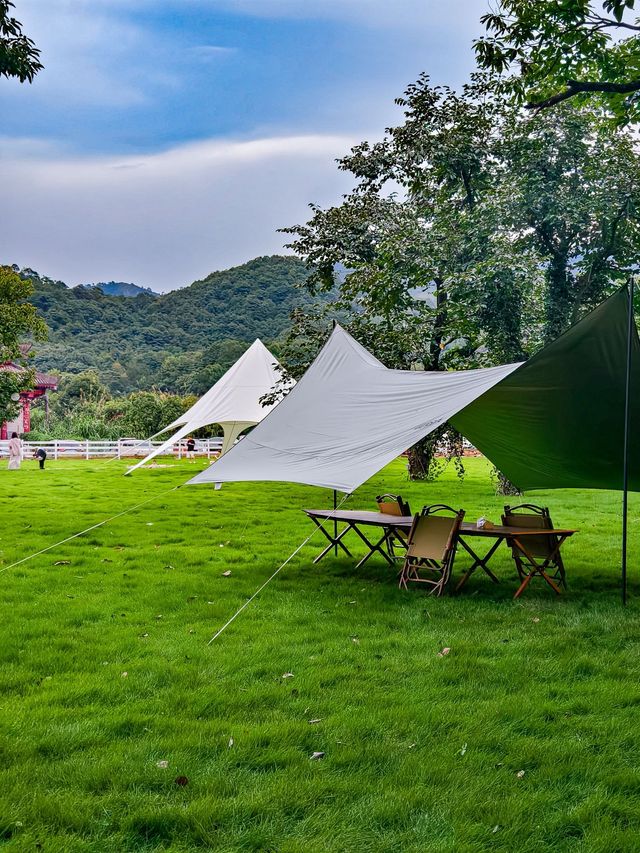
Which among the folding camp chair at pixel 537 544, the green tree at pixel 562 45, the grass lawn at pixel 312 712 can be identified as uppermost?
the green tree at pixel 562 45

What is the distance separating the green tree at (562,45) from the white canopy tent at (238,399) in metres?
7.06

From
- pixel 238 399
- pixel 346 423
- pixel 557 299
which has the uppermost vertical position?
pixel 557 299

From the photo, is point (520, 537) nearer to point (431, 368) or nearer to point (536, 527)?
point (536, 527)

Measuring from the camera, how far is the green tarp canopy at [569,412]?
522 cm

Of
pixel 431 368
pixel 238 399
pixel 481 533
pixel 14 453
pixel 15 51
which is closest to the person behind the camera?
pixel 481 533

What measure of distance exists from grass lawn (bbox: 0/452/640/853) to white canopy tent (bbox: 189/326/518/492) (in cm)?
92

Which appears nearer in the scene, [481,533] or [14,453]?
[481,533]

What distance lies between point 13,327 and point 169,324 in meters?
27.2

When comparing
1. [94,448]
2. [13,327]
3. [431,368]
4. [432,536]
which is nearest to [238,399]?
[431,368]

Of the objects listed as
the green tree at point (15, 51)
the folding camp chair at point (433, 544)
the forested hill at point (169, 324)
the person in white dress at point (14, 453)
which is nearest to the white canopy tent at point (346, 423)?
the folding camp chair at point (433, 544)

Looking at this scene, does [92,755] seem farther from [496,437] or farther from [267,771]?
[496,437]

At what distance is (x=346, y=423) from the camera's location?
561 centimetres

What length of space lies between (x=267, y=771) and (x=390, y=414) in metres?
3.24

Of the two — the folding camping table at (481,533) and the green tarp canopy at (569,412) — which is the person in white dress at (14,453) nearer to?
the folding camping table at (481,533)
